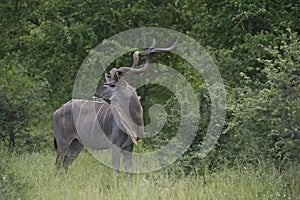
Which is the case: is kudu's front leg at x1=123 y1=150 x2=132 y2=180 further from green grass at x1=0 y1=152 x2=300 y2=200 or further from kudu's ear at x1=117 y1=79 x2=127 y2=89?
kudu's ear at x1=117 y1=79 x2=127 y2=89

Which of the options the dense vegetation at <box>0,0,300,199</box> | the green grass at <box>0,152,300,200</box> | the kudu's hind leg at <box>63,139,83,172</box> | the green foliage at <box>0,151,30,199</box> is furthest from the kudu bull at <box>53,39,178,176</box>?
the green foliage at <box>0,151,30,199</box>

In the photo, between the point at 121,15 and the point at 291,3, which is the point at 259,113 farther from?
the point at 121,15

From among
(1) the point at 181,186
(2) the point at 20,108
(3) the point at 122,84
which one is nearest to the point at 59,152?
(3) the point at 122,84

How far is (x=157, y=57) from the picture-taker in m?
13.8

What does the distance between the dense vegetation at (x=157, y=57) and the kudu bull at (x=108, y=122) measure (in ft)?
1.55

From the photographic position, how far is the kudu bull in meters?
9.30

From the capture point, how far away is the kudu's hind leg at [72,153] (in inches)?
391

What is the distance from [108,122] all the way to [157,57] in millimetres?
4128

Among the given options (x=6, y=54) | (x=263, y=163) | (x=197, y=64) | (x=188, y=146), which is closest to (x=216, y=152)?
(x=188, y=146)

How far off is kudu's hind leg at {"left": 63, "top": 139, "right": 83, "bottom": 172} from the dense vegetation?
646mm

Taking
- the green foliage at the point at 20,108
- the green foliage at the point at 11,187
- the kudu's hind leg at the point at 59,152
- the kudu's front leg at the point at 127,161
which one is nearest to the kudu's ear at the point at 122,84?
the kudu's front leg at the point at 127,161

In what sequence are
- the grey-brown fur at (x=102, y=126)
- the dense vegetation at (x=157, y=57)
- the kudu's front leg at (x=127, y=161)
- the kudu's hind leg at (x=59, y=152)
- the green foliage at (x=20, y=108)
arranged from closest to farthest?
the dense vegetation at (x=157, y=57)
the kudu's front leg at (x=127, y=161)
the grey-brown fur at (x=102, y=126)
the kudu's hind leg at (x=59, y=152)
the green foliage at (x=20, y=108)

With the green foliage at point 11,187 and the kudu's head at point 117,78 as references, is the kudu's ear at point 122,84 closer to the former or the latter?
the kudu's head at point 117,78

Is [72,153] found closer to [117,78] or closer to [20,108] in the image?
[117,78]
